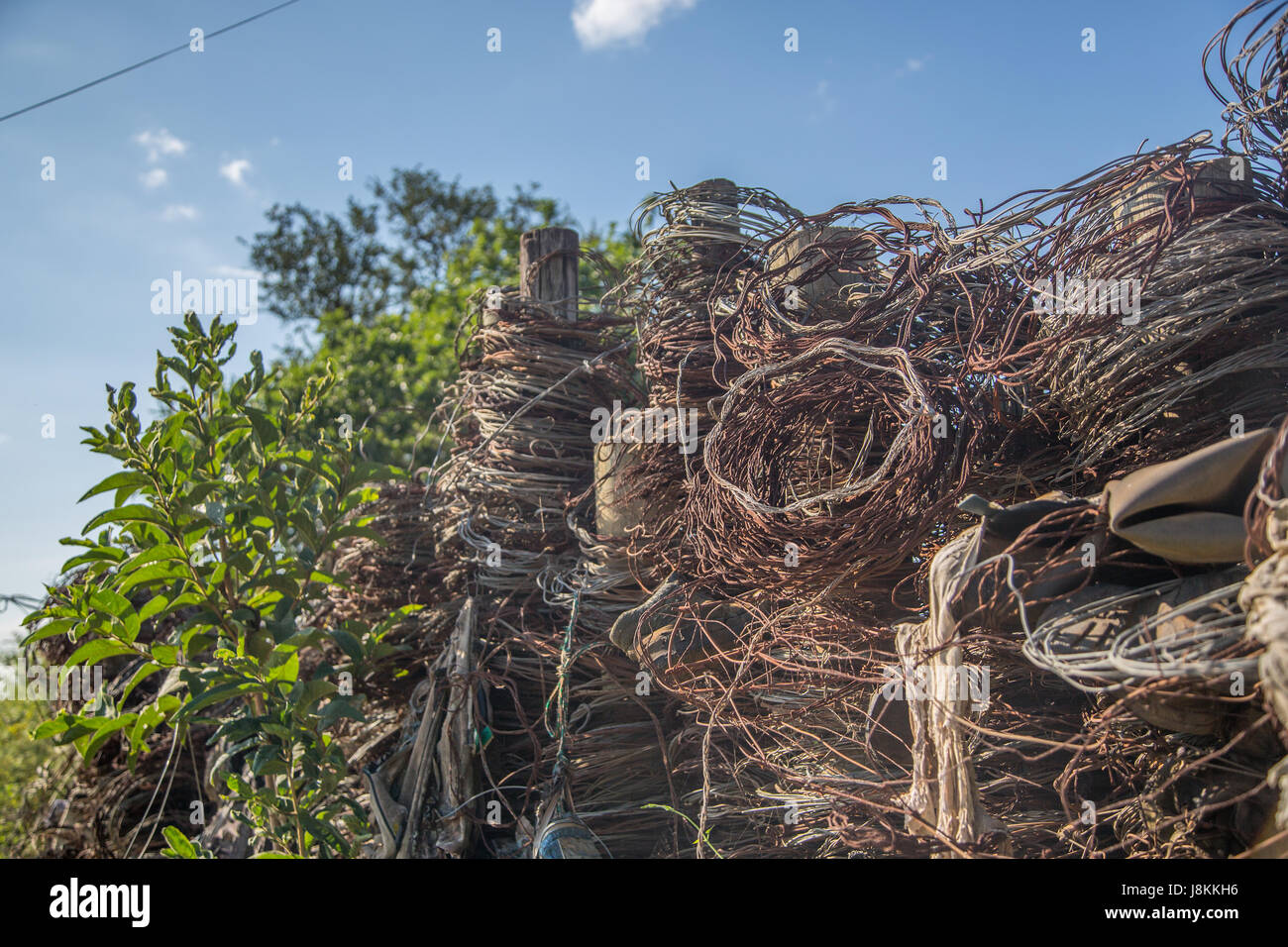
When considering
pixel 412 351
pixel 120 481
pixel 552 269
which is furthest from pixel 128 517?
pixel 412 351

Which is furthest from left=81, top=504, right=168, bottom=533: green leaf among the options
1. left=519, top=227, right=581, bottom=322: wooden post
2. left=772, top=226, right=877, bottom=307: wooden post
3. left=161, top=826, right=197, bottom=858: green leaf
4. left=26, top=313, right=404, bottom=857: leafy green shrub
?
left=772, top=226, right=877, bottom=307: wooden post

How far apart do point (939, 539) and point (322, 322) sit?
825 centimetres

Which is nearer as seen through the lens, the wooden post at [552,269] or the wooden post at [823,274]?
the wooden post at [823,274]

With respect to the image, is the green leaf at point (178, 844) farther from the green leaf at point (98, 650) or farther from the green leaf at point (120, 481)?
the green leaf at point (120, 481)

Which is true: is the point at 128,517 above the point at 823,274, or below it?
below

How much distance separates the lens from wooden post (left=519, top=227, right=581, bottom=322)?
3.69 m

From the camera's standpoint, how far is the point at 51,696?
142 inches

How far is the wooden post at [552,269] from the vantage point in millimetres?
3686

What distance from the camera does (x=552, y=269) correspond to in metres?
3.69

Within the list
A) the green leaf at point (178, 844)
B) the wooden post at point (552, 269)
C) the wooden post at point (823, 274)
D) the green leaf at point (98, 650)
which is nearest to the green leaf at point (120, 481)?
the green leaf at point (98, 650)

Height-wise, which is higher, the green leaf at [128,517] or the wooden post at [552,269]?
the wooden post at [552,269]

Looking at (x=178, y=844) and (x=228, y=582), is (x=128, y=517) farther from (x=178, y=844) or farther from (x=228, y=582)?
(x=178, y=844)
